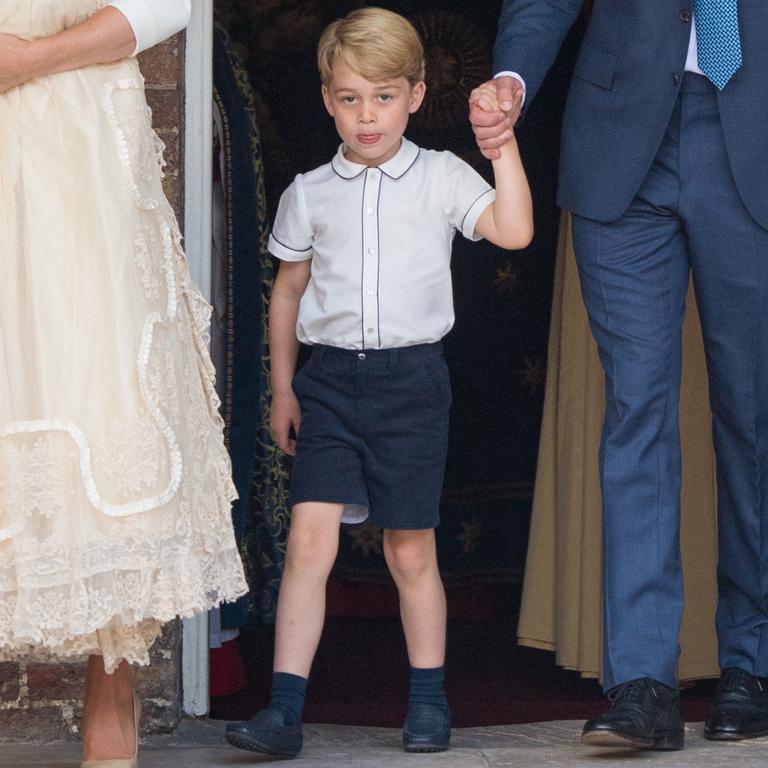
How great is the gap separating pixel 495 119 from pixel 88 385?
91cm

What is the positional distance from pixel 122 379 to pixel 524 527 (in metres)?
2.57

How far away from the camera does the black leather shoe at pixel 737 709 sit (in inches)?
118

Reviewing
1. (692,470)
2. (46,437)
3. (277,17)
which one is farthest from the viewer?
(277,17)

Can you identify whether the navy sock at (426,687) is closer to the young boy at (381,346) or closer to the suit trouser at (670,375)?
the young boy at (381,346)

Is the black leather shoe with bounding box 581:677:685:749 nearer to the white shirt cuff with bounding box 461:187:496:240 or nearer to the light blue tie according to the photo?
the white shirt cuff with bounding box 461:187:496:240

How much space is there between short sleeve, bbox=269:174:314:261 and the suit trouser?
1.76ft

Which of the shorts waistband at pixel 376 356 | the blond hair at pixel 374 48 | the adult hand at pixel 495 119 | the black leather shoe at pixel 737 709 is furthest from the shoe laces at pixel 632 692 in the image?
the blond hair at pixel 374 48

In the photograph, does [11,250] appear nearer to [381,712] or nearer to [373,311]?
[373,311]

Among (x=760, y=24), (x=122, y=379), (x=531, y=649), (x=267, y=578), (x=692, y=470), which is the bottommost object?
(x=531, y=649)

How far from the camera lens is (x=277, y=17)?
4754 mm

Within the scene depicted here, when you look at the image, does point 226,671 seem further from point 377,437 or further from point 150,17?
point 150,17

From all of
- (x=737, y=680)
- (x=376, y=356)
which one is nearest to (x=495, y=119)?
(x=376, y=356)

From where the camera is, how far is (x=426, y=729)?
3.05 metres

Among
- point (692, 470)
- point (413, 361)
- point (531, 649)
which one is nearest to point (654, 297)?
point (413, 361)
